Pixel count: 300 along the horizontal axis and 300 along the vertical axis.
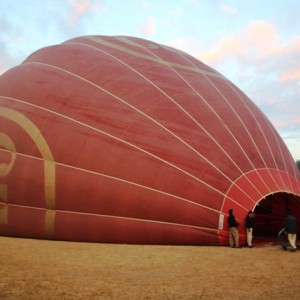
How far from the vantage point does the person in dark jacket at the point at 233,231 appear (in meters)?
8.86

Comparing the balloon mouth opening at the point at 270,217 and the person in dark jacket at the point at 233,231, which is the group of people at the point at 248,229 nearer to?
the person in dark jacket at the point at 233,231

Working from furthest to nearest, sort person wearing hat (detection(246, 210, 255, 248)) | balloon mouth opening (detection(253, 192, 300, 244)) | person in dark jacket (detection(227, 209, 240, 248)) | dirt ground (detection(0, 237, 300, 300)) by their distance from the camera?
1. balloon mouth opening (detection(253, 192, 300, 244))
2. person wearing hat (detection(246, 210, 255, 248))
3. person in dark jacket (detection(227, 209, 240, 248))
4. dirt ground (detection(0, 237, 300, 300))

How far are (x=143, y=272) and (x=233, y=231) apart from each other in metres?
3.27

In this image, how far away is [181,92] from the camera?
10.9 metres

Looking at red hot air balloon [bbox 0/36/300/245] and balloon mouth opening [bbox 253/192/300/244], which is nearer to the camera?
red hot air balloon [bbox 0/36/300/245]

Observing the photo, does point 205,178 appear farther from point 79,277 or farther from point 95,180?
point 79,277

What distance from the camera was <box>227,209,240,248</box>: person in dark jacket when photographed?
8859mm

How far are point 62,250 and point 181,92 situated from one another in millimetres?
5579

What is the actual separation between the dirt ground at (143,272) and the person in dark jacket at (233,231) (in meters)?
0.26

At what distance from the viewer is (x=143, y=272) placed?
21.1ft

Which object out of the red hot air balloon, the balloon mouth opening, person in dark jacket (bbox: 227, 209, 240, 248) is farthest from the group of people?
the balloon mouth opening

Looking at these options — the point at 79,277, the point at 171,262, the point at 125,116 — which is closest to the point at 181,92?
the point at 125,116

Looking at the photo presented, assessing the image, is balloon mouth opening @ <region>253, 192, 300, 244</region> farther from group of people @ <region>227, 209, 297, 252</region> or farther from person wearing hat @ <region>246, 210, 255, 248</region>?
person wearing hat @ <region>246, 210, 255, 248</region>

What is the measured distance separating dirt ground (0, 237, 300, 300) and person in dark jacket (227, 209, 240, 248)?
0.86 feet
